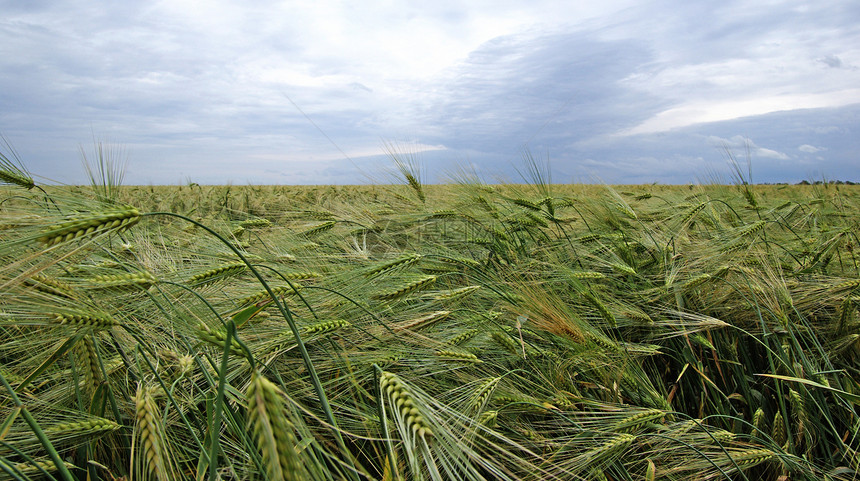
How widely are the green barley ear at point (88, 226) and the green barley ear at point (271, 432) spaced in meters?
0.57

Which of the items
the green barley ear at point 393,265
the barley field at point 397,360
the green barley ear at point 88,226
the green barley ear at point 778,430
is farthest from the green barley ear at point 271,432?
the green barley ear at point 778,430

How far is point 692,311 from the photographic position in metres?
2.25

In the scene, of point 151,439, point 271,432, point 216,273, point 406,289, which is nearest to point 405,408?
point 271,432

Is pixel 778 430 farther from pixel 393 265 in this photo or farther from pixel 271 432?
pixel 271 432

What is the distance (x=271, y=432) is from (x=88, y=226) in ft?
2.16

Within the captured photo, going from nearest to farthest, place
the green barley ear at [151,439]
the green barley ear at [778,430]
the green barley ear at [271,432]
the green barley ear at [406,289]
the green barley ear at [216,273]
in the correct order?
the green barley ear at [271,432] → the green barley ear at [151,439] → the green barley ear at [216,273] → the green barley ear at [406,289] → the green barley ear at [778,430]

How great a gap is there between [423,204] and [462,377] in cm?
235

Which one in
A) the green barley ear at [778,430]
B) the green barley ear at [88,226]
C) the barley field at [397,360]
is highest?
the green barley ear at [88,226]

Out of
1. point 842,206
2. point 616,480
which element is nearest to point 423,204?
point 616,480

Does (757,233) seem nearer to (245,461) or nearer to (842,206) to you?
(245,461)

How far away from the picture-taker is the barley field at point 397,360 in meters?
0.93

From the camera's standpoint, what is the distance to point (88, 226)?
90 centimetres

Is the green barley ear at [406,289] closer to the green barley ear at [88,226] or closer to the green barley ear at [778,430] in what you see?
the green barley ear at [88,226]

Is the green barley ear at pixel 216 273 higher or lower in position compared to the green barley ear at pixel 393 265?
higher
